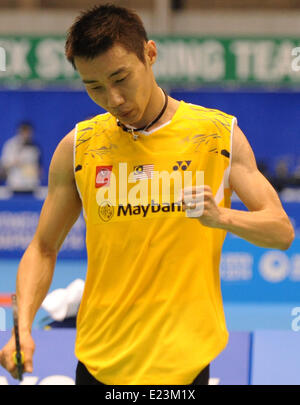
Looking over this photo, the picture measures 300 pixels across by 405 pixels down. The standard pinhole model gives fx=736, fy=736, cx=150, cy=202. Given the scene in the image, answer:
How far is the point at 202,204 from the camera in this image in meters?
1.80

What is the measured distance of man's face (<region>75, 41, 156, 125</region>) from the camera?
198 cm

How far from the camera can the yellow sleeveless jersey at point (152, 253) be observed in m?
2.05

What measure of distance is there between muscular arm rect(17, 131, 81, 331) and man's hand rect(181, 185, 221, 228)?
52cm

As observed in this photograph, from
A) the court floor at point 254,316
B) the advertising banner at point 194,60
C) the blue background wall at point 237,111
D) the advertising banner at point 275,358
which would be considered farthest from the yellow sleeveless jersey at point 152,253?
the blue background wall at point 237,111

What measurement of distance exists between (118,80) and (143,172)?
281mm

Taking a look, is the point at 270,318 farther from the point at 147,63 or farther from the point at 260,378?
the point at 147,63

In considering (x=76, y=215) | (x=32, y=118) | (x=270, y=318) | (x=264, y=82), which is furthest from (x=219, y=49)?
(x=76, y=215)

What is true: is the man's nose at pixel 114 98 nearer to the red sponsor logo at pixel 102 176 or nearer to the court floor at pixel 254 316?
the red sponsor logo at pixel 102 176

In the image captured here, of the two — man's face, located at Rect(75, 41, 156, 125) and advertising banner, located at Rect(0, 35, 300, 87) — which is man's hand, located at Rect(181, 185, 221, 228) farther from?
advertising banner, located at Rect(0, 35, 300, 87)

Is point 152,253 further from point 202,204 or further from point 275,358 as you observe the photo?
point 275,358

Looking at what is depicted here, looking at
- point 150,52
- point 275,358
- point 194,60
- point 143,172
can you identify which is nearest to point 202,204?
point 143,172

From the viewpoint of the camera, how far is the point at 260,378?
3.72m

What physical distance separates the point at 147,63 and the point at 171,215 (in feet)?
Result: 1.43

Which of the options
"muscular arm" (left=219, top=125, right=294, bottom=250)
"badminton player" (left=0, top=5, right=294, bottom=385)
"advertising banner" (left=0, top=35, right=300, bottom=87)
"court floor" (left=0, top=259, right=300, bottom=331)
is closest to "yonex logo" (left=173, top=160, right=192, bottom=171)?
"badminton player" (left=0, top=5, right=294, bottom=385)
